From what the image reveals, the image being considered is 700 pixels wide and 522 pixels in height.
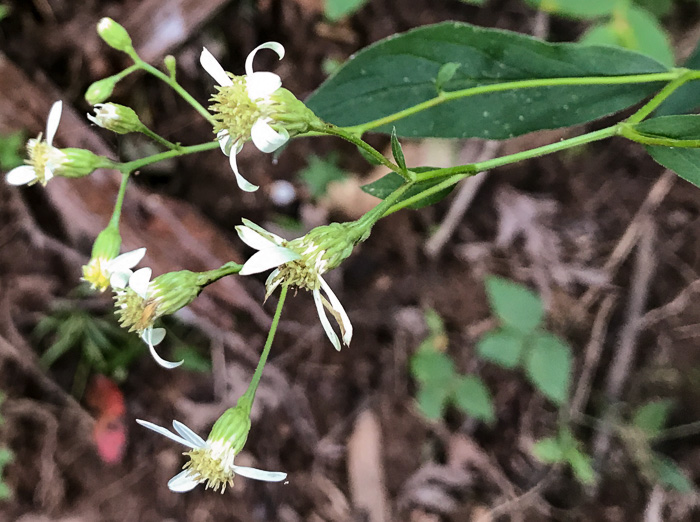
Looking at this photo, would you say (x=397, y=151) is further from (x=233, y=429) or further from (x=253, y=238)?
(x=233, y=429)

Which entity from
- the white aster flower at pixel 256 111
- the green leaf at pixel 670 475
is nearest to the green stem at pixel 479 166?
the white aster flower at pixel 256 111

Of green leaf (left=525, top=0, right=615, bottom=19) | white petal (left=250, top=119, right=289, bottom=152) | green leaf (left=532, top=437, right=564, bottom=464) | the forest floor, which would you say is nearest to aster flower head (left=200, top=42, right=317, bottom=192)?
white petal (left=250, top=119, right=289, bottom=152)

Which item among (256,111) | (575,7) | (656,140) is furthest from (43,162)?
(575,7)

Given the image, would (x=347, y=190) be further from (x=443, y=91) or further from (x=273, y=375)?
(x=443, y=91)

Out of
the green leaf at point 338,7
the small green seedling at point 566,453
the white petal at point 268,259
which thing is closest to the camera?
the white petal at point 268,259

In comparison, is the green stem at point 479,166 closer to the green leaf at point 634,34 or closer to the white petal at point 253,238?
the white petal at point 253,238
